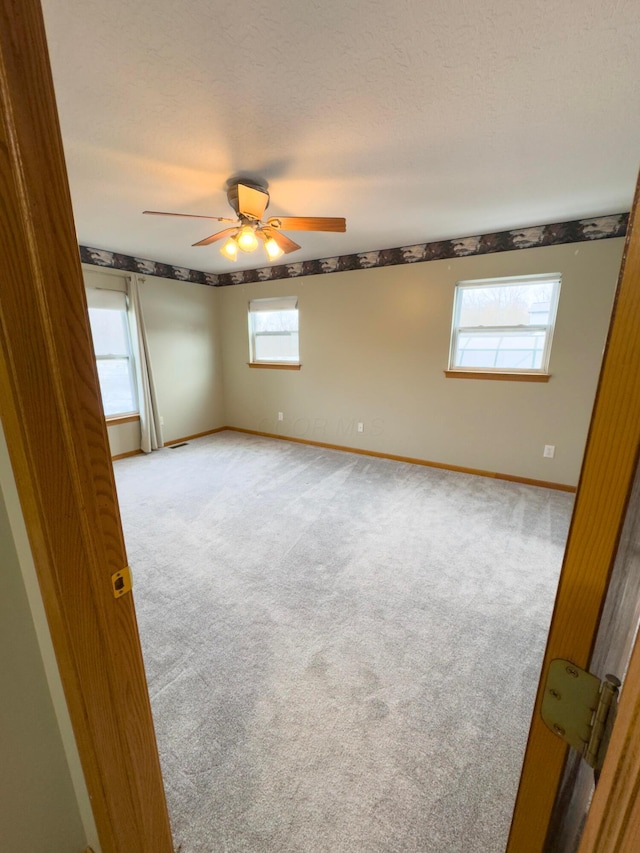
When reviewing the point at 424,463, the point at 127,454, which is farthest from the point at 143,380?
the point at 424,463

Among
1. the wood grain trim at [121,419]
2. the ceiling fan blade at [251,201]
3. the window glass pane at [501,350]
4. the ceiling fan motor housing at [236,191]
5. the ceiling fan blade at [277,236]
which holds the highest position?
the ceiling fan motor housing at [236,191]

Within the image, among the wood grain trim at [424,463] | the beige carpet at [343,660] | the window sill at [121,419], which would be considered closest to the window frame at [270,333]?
the wood grain trim at [424,463]

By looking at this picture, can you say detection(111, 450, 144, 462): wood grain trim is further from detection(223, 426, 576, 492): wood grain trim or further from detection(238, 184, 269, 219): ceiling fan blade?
detection(238, 184, 269, 219): ceiling fan blade

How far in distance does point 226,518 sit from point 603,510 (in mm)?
2767

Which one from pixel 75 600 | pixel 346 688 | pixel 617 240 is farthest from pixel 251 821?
pixel 617 240

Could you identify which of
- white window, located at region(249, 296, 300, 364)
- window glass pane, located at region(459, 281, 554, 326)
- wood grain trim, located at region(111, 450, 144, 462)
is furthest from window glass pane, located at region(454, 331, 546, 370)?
wood grain trim, located at region(111, 450, 144, 462)

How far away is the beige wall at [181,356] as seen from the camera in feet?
14.0

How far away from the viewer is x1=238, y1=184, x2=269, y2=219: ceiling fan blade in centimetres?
191

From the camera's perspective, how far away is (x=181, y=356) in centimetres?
471

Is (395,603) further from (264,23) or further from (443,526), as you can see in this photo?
(264,23)

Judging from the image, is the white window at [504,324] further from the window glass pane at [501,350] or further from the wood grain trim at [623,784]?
the wood grain trim at [623,784]

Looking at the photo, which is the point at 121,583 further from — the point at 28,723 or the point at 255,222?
the point at 255,222

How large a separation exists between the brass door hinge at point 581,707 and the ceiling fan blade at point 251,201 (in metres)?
2.28

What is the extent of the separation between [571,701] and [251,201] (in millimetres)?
2365
